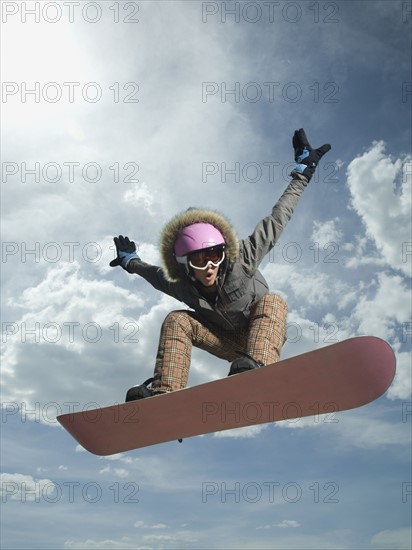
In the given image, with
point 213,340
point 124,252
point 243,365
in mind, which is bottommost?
point 243,365

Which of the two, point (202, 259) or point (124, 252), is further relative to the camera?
point (124, 252)

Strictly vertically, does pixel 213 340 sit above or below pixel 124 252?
below

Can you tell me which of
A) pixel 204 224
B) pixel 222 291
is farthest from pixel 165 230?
pixel 222 291

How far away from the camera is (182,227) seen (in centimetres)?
518

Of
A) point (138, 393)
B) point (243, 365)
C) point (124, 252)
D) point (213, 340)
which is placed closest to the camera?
point (243, 365)

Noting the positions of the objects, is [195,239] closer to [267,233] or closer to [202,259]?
[202,259]

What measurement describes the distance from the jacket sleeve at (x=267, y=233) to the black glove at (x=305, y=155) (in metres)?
0.25

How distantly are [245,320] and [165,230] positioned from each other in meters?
1.00

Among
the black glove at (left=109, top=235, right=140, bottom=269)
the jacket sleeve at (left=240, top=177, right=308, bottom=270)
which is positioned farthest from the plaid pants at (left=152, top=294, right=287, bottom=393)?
the black glove at (left=109, top=235, right=140, bottom=269)

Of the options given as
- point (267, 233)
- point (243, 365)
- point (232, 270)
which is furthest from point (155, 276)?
point (243, 365)

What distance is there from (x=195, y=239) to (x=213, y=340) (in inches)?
36.9

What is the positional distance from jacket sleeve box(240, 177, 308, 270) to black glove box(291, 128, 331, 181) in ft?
0.81

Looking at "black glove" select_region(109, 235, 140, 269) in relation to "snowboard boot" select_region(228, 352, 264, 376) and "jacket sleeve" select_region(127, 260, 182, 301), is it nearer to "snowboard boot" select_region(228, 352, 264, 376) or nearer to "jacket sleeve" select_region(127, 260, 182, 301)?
"jacket sleeve" select_region(127, 260, 182, 301)

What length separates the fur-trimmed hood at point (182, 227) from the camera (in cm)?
518
